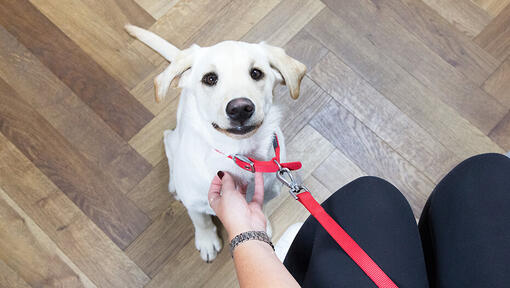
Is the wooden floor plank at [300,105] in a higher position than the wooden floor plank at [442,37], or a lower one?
lower

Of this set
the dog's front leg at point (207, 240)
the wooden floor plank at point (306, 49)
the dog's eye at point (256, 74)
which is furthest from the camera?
the wooden floor plank at point (306, 49)

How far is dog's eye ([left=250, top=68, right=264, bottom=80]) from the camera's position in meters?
1.17

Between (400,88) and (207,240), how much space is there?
1139 millimetres

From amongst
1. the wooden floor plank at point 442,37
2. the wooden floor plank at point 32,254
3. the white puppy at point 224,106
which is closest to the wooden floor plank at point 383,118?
the wooden floor plank at point 442,37

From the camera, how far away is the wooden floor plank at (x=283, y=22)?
192cm

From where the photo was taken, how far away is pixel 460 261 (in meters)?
1.00

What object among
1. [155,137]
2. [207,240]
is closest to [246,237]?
[207,240]

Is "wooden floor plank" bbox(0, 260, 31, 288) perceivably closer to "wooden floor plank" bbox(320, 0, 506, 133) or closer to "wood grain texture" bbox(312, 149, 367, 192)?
"wood grain texture" bbox(312, 149, 367, 192)

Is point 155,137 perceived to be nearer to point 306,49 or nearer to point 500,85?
point 306,49

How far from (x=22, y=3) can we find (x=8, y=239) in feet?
3.63

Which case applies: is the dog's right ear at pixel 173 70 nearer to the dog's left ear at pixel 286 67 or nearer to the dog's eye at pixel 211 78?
the dog's eye at pixel 211 78

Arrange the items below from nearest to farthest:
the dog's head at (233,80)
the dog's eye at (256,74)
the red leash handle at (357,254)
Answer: the red leash handle at (357,254)
the dog's head at (233,80)
the dog's eye at (256,74)

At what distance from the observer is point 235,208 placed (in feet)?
3.42

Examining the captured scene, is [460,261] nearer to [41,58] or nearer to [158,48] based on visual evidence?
[158,48]
